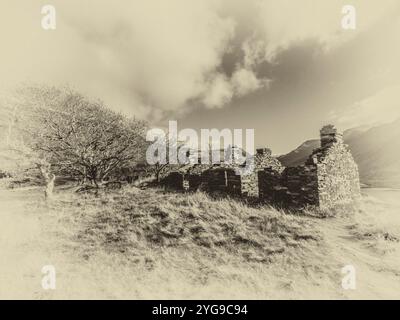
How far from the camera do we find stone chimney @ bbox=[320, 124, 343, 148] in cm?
1448

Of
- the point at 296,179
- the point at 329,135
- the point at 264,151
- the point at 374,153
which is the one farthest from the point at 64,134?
the point at 374,153

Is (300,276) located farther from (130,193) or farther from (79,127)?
(79,127)

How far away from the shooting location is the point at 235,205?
12.7 metres

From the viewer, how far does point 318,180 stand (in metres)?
12.6

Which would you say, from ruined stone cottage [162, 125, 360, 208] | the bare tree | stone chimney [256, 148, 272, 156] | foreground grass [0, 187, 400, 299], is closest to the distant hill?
stone chimney [256, 148, 272, 156]

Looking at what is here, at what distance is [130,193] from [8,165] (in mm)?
9842

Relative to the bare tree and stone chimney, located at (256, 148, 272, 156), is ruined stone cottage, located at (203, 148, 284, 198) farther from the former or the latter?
the bare tree

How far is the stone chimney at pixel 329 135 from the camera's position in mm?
14484

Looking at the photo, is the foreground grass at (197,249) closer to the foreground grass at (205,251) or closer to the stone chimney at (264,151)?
the foreground grass at (205,251)

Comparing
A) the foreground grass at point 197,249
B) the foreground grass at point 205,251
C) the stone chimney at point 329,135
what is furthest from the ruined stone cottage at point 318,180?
the foreground grass at point 197,249

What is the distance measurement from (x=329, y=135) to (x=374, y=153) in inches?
1746

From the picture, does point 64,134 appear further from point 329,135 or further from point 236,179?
point 329,135

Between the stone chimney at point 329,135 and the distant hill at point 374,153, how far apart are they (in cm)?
2324
